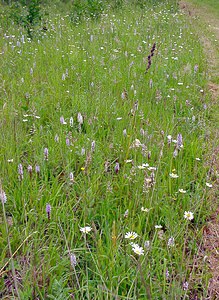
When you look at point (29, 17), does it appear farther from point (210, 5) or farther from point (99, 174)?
point (210, 5)

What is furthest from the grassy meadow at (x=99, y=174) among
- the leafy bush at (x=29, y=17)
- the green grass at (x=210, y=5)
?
the green grass at (x=210, y=5)

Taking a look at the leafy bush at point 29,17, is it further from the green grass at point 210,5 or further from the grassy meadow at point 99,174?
the green grass at point 210,5

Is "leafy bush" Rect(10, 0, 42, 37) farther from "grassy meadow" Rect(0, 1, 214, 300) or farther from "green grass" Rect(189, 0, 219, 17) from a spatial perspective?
"green grass" Rect(189, 0, 219, 17)

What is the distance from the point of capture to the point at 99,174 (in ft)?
8.26

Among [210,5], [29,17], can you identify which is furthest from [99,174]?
[210,5]

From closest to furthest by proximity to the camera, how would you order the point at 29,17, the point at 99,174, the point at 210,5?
the point at 99,174 < the point at 29,17 < the point at 210,5

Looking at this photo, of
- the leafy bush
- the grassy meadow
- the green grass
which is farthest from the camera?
the green grass

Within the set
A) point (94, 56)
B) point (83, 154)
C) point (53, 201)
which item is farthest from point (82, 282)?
point (94, 56)

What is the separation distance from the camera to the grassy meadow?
179cm

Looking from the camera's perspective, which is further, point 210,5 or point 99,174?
point 210,5

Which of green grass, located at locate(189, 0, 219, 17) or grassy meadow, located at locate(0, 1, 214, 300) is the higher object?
green grass, located at locate(189, 0, 219, 17)

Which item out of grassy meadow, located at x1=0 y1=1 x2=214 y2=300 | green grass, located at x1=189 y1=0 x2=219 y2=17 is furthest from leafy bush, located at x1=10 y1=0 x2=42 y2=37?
green grass, located at x1=189 y1=0 x2=219 y2=17

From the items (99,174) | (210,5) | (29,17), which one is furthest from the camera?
(210,5)

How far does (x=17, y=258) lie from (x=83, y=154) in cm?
101
